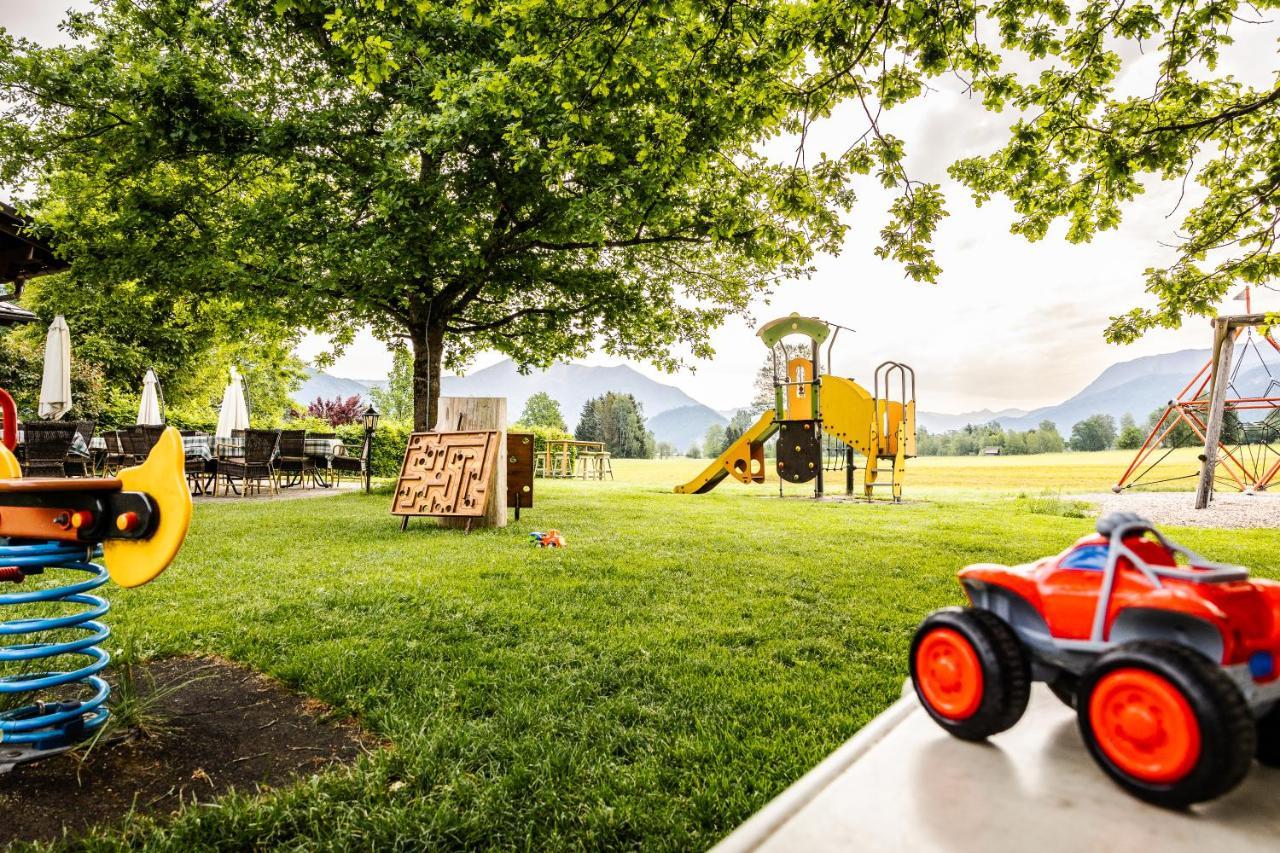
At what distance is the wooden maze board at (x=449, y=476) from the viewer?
8.12m

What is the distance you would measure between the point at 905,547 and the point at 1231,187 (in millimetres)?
5041

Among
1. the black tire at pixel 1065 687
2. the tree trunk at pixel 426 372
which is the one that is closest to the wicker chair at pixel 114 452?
the tree trunk at pixel 426 372

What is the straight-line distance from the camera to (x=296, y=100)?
11.4m

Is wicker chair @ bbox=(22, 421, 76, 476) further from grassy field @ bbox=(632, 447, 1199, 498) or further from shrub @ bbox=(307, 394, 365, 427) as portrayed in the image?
shrub @ bbox=(307, 394, 365, 427)

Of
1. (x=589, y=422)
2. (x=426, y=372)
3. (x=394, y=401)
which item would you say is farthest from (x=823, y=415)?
(x=589, y=422)

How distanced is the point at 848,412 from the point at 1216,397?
614 centimetres

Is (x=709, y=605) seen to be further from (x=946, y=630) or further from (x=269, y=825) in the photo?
(x=946, y=630)

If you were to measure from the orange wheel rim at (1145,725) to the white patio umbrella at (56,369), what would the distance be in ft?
52.1

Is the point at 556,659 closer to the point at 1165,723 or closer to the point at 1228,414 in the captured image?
the point at 1165,723

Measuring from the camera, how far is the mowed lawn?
6.22 feet

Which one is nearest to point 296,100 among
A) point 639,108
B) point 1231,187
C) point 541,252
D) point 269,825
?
point 541,252

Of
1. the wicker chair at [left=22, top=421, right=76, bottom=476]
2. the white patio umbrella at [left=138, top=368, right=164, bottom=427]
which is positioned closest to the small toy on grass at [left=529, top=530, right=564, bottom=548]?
the wicker chair at [left=22, top=421, right=76, bottom=476]

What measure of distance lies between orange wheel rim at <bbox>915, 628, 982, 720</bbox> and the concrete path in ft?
0.12

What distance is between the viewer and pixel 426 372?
1309cm
